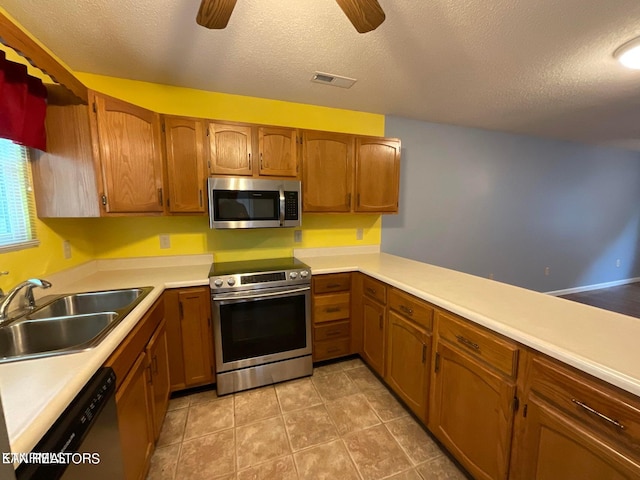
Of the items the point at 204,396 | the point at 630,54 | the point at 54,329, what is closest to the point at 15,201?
the point at 54,329

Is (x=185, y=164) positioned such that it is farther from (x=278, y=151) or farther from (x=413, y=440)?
(x=413, y=440)

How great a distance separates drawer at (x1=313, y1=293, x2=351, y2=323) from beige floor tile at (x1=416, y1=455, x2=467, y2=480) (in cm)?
111

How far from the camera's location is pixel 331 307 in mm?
2287

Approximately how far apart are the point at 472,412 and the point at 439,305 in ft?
1.70

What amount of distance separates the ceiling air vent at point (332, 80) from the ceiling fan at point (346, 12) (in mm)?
928

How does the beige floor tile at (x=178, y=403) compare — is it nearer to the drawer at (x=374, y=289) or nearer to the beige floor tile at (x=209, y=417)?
the beige floor tile at (x=209, y=417)

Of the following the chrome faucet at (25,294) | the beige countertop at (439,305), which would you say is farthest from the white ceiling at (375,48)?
the beige countertop at (439,305)

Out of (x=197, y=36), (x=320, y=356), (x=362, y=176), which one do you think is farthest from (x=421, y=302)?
(x=197, y=36)

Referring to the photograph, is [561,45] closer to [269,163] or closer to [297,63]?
[297,63]

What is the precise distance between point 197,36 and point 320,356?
244 cm

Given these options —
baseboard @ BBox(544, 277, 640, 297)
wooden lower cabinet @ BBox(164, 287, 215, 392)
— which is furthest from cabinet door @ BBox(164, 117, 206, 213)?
baseboard @ BBox(544, 277, 640, 297)

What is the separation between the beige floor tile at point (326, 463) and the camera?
4.61ft

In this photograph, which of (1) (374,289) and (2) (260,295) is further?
(1) (374,289)

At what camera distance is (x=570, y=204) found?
160 inches
